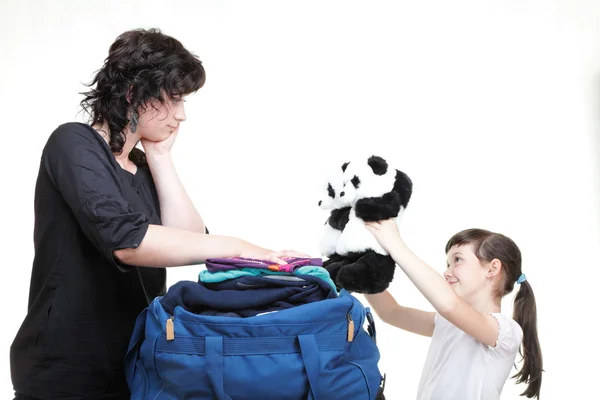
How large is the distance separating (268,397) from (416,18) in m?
2.02

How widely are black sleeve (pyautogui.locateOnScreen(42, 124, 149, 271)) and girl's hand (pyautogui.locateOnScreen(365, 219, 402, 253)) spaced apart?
1.73 feet

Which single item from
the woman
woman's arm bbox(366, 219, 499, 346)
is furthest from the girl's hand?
the woman

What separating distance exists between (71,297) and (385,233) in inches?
25.9

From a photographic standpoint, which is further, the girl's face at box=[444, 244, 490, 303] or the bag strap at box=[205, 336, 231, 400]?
the girl's face at box=[444, 244, 490, 303]

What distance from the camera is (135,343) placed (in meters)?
1.23

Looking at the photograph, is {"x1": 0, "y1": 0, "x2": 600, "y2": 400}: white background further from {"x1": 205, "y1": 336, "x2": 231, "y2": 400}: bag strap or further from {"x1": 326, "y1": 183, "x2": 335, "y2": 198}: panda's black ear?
{"x1": 205, "y1": 336, "x2": 231, "y2": 400}: bag strap

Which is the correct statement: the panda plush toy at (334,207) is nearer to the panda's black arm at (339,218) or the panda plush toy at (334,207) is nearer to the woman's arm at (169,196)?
the panda's black arm at (339,218)

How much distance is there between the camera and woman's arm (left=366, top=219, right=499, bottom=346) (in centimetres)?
150

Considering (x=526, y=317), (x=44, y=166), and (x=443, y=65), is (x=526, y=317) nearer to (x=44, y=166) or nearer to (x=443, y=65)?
(x=443, y=65)

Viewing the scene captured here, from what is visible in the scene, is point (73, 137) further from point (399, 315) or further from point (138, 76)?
point (399, 315)

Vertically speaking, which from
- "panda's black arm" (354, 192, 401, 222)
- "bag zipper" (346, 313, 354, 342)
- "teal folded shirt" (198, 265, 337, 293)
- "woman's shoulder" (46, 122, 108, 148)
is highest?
"woman's shoulder" (46, 122, 108, 148)

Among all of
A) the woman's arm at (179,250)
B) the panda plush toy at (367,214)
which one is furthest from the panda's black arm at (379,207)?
the woman's arm at (179,250)

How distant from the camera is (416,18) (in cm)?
275

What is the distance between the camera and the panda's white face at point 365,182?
4.86 feet
